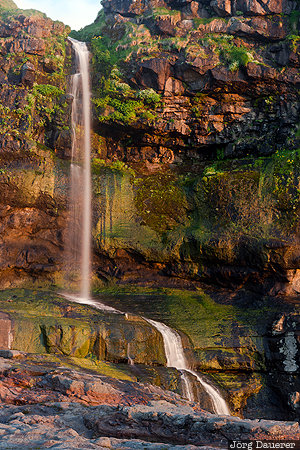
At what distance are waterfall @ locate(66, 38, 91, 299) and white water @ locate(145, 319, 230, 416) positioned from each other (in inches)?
221

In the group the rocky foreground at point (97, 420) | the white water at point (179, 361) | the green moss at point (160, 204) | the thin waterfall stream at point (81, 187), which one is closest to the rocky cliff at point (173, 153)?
the green moss at point (160, 204)

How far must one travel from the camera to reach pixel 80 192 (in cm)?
2195

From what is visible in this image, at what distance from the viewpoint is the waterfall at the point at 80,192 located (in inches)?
843

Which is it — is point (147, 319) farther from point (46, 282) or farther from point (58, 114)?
point (58, 114)

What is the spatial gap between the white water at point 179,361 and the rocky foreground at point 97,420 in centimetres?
328

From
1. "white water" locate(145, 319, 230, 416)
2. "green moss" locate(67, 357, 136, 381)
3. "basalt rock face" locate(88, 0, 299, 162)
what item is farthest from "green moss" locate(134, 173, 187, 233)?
"green moss" locate(67, 357, 136, 381)

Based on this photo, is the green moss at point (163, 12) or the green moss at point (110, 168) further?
the green moss at point (163, 12)

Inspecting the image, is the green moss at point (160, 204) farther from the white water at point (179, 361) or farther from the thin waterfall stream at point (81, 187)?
the white water at point (179, 361)

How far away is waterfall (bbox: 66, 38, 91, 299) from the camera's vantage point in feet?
70.3

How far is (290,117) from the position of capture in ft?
74.2

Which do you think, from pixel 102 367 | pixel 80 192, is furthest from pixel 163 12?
pixel 102 367

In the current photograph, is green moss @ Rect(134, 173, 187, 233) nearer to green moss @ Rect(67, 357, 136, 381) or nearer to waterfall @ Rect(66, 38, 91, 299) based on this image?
waterfall @ Rect(66, 38, 91, 299)

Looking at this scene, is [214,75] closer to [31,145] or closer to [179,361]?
[31,145]

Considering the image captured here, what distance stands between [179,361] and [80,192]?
1050cm
